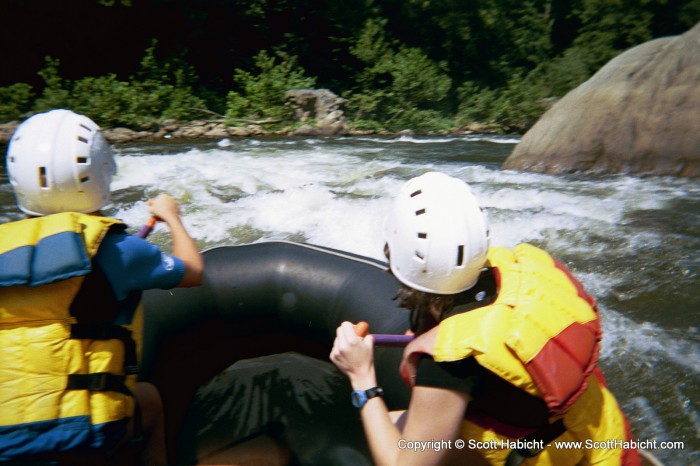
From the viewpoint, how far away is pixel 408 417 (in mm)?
1145

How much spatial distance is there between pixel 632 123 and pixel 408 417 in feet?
19.0

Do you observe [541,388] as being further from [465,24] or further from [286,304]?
[465,24]

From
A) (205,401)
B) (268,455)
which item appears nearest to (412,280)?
(268,455)

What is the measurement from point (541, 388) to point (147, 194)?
5319mm

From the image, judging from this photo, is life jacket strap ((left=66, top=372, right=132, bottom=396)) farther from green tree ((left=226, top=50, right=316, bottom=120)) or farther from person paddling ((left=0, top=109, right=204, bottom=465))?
green tree ((left=226, top=50, right=316, bottom=120))

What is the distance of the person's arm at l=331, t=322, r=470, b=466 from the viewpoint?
3.62 feet

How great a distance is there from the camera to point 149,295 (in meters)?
1.93

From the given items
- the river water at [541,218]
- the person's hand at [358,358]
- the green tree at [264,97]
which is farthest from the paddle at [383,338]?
the green tree at [264,97]

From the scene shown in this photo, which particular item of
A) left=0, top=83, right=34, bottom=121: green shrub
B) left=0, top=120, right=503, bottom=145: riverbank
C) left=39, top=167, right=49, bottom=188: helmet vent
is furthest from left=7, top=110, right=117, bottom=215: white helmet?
left=0, top=83, right=34, bottom=121: green shrub

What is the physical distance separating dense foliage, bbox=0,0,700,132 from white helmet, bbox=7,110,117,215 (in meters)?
9.72

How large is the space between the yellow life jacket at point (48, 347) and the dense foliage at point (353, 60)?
10.00 m

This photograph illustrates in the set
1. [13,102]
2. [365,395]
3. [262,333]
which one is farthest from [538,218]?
[13,102]

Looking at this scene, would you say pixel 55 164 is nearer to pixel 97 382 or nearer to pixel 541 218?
pixel 97 382

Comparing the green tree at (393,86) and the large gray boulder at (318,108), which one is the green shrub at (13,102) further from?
the green tree at (393,86)
